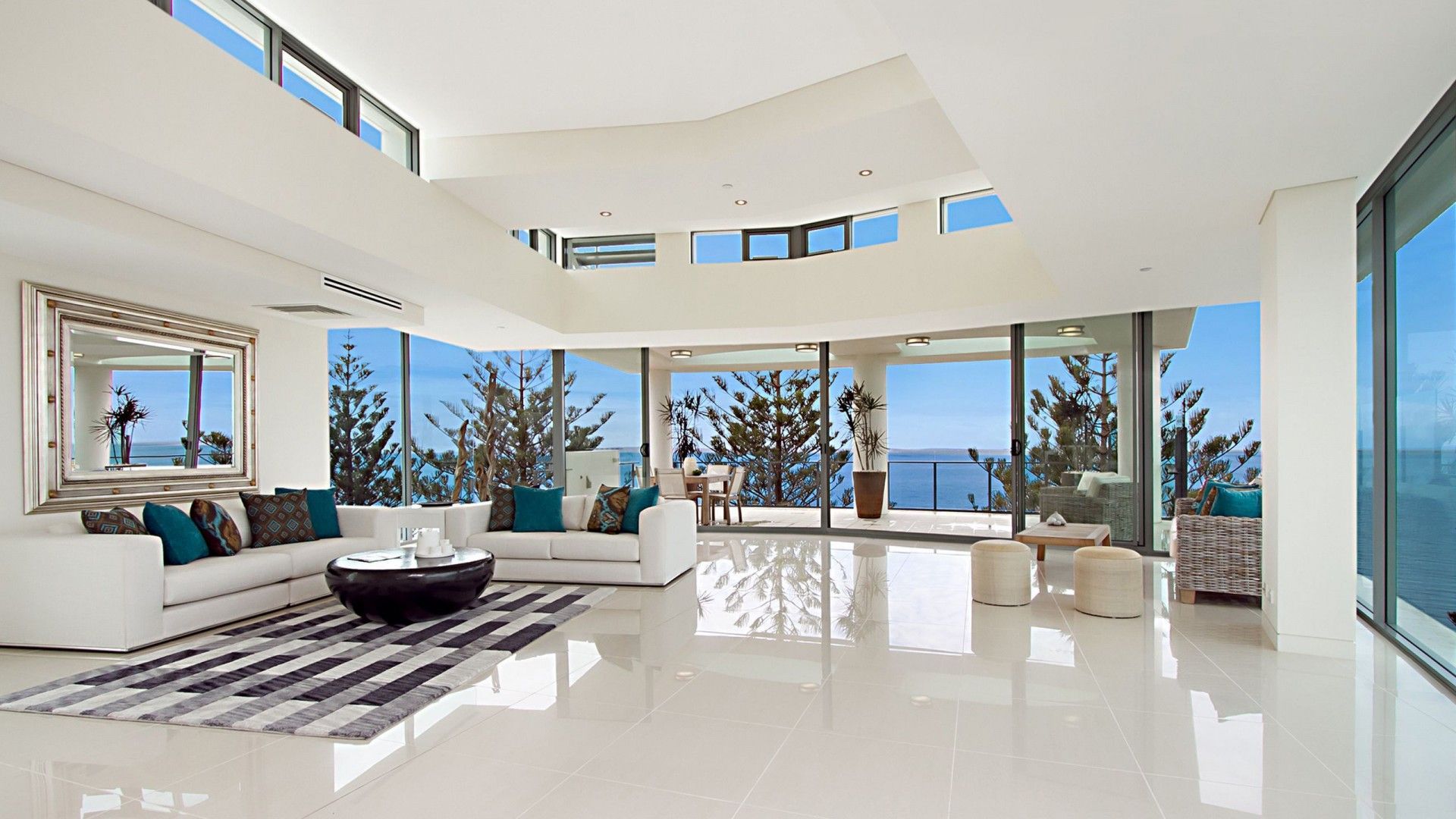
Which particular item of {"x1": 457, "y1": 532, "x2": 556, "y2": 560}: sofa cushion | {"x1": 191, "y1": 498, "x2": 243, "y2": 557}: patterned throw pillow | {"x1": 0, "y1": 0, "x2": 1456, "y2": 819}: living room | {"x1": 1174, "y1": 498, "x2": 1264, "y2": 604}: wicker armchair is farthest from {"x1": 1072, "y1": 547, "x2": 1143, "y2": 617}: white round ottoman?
{"x1": 191, "y1": 498, "x2": 243, "y2": 557}: patterned throw pillow

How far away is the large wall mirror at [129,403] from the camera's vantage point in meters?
5.20

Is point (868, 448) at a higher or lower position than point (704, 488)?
higher

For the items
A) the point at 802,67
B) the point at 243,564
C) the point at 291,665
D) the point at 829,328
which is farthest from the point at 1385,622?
the point at 243,564

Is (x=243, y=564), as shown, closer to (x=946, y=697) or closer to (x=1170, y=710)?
(x=946, y=697)

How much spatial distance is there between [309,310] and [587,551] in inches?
126

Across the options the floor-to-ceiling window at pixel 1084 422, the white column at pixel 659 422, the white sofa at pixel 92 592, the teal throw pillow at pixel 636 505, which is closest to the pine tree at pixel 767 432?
the white column at pixel 659 422

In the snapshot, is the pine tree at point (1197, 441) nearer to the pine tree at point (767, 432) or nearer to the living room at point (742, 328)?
the living room at point (742, 328)

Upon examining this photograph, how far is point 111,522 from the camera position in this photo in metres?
4.97

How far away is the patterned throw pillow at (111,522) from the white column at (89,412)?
1.75ft

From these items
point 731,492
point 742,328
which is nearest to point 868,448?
point 731,492

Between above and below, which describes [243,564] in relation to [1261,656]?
above

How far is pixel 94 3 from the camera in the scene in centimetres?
346

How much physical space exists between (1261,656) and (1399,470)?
1381mm

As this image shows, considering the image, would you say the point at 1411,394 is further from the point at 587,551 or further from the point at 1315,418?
the point at 587,551
